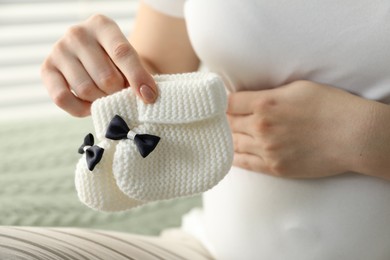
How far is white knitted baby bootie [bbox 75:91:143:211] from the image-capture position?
619 millimetres

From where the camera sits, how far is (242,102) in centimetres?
75

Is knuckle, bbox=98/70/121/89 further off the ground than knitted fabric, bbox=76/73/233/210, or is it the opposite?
knuckle, bbox=98/70/121/89

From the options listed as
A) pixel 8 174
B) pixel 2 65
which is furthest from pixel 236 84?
pixel 2 65

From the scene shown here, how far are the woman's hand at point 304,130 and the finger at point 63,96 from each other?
196mm

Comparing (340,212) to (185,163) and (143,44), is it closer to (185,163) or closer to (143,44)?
(185,163)

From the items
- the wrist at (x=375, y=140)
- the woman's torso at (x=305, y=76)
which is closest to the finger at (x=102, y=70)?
the woman's torso at (x=305, y=76)


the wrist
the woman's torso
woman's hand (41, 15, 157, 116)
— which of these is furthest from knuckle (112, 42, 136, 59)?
the wrist

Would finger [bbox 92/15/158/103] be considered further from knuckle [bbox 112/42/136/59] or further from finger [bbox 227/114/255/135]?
finger [bbox 227/114/255/135]

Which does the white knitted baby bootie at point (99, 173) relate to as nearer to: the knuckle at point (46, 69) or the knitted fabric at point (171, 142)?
the knitted fabric at point (171, 142)

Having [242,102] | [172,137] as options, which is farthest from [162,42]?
[172,137]

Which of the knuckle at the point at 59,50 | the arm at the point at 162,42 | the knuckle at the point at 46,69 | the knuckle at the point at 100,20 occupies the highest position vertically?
the arm at the point at 162,42

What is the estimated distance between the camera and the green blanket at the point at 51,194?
1.01m

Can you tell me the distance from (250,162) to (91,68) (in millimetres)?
218

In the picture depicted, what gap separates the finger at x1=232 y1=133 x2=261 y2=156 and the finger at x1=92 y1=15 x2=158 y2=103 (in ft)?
0.54
